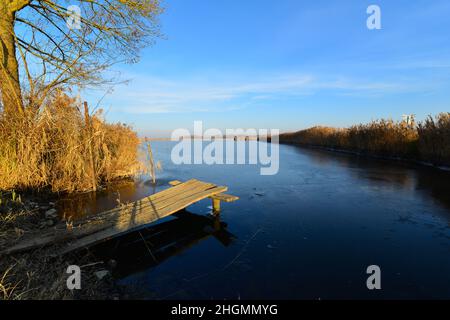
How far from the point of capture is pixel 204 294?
9.72 feet

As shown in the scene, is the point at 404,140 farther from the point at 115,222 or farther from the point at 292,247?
the point at 115,222

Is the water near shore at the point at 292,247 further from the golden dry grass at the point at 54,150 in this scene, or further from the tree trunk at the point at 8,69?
the tree trunk at the point at 8,69

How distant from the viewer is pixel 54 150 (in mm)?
6879

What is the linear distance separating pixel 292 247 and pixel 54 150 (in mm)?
6762

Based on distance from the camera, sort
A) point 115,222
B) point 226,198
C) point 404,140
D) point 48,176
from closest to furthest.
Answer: point 115,222
point 226,198
point 48,176
point 404,140

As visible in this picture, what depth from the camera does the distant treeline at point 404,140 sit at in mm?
12649

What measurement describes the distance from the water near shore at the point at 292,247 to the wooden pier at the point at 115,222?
1.32 ft

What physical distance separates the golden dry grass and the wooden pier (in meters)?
2.72

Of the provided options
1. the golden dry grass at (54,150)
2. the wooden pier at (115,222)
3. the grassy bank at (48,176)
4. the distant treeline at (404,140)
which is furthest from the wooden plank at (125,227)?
the distant treeline at (404,140)

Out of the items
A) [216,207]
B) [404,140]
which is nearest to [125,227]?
[216,207]

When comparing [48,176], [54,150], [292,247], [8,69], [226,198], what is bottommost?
[292,247]
